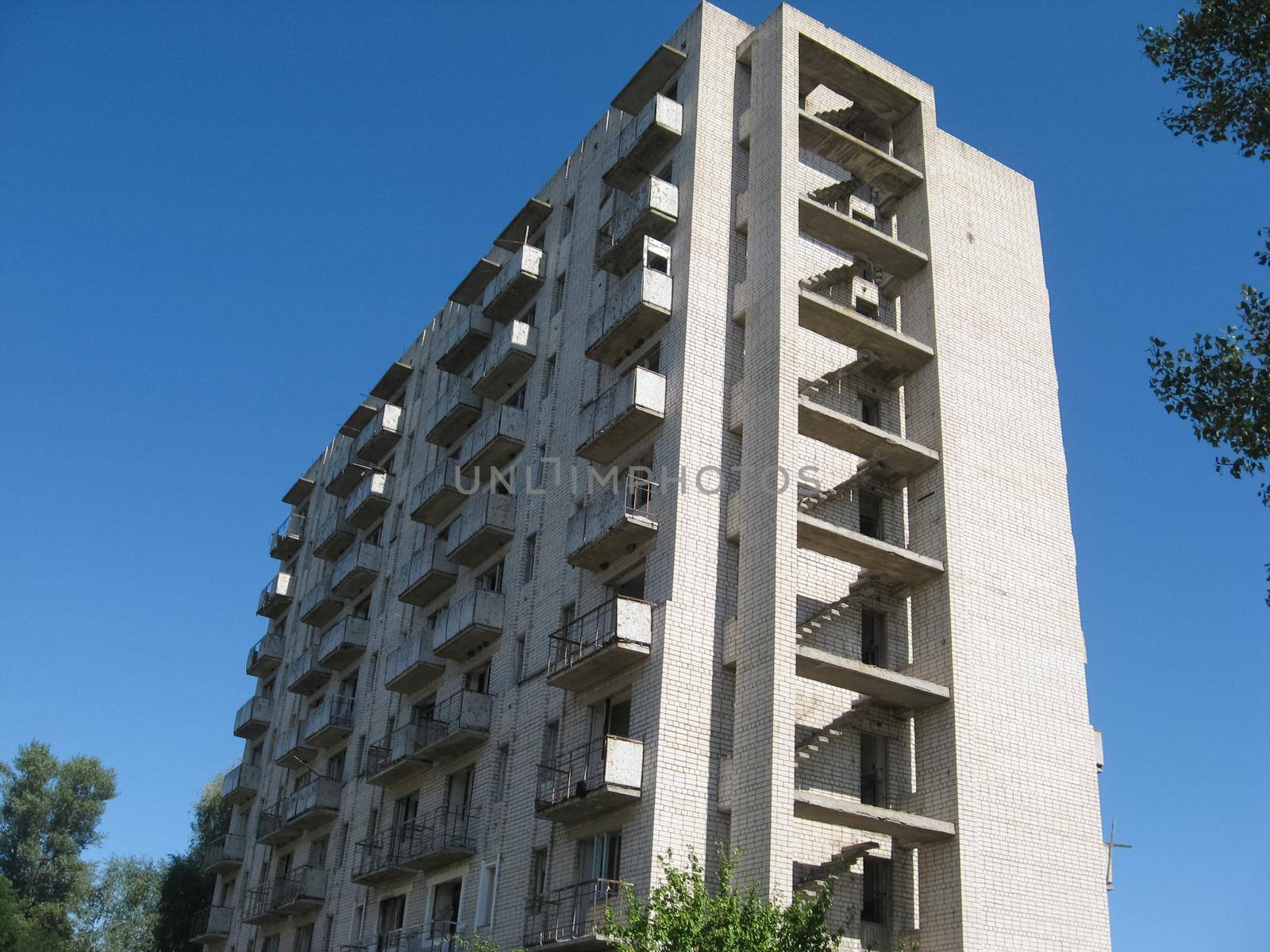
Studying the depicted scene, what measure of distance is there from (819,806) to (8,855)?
198ft

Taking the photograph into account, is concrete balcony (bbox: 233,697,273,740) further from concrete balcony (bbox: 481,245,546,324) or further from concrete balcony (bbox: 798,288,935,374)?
concrete balcony (bbox: 798,288,935,374)

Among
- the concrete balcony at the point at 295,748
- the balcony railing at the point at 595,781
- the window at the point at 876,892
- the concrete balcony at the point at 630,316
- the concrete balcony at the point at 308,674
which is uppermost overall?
the concrete balcony at the point at 630,316

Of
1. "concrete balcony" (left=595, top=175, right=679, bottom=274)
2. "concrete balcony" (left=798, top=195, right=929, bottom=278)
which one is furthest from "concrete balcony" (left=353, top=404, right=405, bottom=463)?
"concrete balcony" (left=798, top=195, right=929, bottom=278)

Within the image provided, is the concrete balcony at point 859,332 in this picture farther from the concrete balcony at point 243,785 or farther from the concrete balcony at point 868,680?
the concrete balcony at point 243,785

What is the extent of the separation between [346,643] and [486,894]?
52.6 feet

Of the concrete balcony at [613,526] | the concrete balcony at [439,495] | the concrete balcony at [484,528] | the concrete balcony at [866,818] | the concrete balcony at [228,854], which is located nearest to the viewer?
the concrete balcony at [866,818]

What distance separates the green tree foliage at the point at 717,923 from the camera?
68.0ft

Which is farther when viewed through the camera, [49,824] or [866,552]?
[49,824]

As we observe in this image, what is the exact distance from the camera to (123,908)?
7350 cm

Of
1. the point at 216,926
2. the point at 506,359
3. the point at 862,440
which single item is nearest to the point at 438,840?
the point at 506,359

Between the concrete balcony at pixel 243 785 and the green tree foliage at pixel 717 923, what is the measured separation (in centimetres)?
3441

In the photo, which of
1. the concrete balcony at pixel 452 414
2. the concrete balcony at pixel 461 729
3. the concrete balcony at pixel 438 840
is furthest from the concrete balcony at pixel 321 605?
the concrete balcony at pixel 461 729

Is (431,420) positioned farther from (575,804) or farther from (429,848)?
(575,804)

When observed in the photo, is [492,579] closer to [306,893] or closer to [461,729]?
[461,729]
